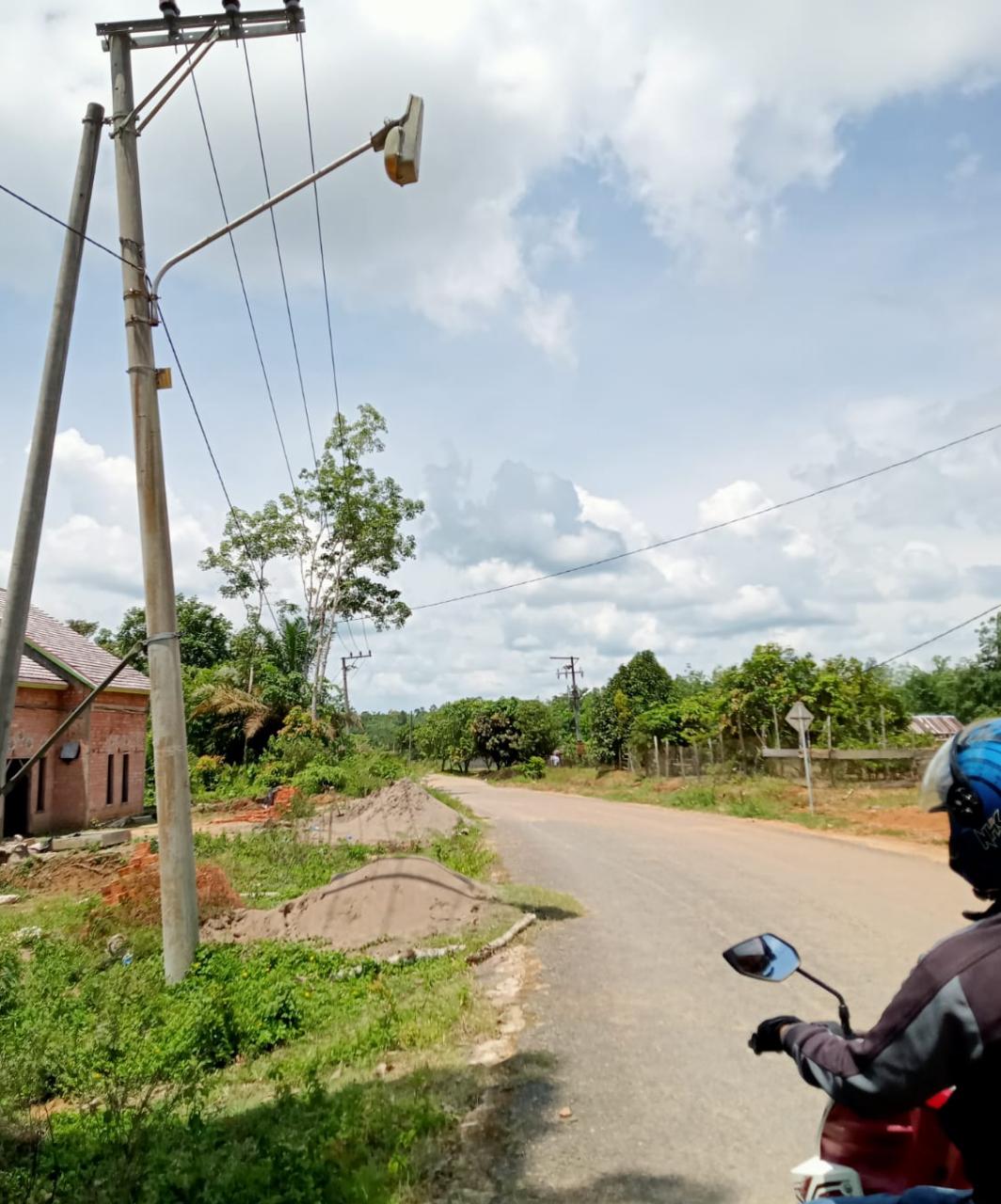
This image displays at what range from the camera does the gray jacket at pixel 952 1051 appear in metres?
1.72

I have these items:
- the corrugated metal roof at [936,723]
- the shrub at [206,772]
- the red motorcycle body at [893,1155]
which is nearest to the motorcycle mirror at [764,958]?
the red motorcycle body at [893,1155]

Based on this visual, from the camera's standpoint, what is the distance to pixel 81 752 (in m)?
23.5

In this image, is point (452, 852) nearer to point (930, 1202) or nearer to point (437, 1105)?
point (437, 1105)

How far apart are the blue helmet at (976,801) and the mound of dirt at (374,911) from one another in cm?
855

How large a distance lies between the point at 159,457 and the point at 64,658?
17217 mm

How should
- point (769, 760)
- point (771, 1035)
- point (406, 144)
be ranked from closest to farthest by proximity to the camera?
point (771, 1035) < point (406, 144) < point (769, 760)

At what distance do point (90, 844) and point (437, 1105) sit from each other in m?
16.9

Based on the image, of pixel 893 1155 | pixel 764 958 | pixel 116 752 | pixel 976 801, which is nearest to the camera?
pixel 976 801

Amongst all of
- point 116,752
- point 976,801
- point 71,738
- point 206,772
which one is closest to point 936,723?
point 206,772

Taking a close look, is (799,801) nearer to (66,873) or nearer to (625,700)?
(66,873)

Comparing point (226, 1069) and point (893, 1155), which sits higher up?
point (893, 1155)

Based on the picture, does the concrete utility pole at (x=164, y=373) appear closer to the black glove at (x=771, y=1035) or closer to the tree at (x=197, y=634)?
the black glove at (x=771, y=1035)

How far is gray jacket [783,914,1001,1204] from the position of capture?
5.63 feet

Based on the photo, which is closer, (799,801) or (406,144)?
(406,144)
